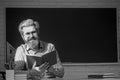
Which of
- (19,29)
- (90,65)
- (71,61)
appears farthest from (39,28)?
(90,65)

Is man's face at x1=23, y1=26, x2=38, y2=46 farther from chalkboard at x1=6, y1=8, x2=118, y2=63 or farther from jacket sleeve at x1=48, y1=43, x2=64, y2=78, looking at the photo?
jacket sleeve at x1=48, y1=43, x2=64, y2=78

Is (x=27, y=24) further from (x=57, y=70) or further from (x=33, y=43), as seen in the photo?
(x=57, y=70)

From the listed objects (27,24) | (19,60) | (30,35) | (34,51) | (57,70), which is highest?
(27,24)

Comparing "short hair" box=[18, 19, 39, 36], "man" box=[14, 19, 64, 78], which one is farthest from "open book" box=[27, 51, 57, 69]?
"short hair" box=[18, 19, 39, 36]

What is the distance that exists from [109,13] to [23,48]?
172 cm

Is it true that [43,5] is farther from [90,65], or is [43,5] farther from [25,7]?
[90,65]

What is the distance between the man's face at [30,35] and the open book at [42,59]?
28 centimetres

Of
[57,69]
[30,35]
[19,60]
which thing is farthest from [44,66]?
[30,35]

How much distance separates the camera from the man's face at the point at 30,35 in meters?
4.64

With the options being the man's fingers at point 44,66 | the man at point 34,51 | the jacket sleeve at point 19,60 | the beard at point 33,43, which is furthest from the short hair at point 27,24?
the man's fingers at point 44,66

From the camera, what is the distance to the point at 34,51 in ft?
15.2

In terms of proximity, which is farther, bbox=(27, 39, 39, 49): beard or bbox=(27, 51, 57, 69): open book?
bbox=(27, 39, 39, 49): beard

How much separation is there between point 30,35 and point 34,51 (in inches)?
12.2

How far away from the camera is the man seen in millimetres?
4535
